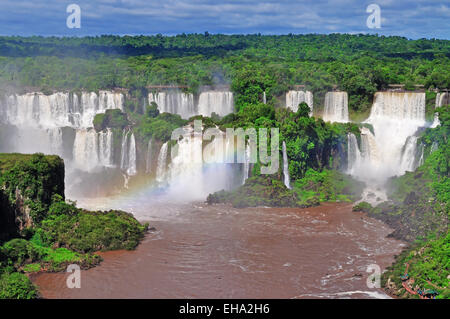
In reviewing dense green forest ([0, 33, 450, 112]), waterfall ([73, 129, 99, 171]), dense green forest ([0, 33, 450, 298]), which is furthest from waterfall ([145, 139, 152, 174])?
dense green forest ([0, 33, 450, 112])

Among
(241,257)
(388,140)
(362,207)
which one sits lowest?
(241,257)

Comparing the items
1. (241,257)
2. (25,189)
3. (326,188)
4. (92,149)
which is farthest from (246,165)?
(25,189)

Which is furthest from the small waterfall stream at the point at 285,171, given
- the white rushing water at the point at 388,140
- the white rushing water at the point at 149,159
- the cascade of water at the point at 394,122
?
the white rushing water at the point at 149,159

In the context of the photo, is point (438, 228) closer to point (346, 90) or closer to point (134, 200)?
point (134, 200)

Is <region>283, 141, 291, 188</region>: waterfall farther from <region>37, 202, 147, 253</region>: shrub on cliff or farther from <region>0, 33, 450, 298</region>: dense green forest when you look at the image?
<region>37, 202, 147, 253</region>: shrub on cliff

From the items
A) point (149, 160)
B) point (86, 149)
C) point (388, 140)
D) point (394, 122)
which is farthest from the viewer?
point (394, 122)

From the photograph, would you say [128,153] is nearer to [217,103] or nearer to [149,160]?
[149,160]
